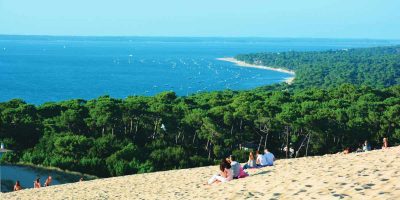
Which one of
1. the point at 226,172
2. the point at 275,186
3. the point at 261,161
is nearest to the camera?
the point at 275,186

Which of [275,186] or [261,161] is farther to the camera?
[261,161]

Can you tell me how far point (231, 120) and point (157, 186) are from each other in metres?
21.5

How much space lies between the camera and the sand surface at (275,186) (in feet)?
37.0

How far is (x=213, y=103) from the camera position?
46.7m

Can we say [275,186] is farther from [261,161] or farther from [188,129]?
[188,129]

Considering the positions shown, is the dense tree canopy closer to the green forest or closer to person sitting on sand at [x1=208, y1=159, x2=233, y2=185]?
the green forest

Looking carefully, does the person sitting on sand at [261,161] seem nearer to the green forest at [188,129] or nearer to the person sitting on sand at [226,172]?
the person sitting on sand at [226,172]

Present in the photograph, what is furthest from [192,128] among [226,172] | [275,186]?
[275,186]

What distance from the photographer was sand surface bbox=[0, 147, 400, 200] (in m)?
11.3

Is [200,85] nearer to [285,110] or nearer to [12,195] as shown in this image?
[285,110]

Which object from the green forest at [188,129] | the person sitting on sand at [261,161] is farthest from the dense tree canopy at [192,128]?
the person sitting on sand at [261,161]

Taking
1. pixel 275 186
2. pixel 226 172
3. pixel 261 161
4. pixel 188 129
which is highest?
pixel 275 186

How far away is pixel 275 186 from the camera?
13.4 m

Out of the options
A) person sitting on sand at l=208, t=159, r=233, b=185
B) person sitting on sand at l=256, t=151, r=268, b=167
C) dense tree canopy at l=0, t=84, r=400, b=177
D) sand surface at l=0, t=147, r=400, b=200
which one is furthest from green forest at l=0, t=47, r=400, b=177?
person sitting on sand at l=208, t=159, r=233, b=185
